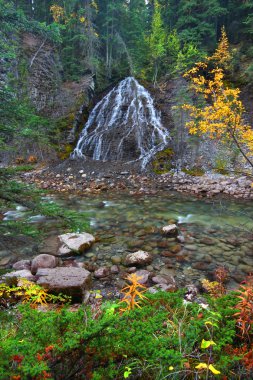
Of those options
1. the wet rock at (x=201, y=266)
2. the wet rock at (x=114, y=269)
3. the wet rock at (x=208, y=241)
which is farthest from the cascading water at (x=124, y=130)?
the wet rock at (x=114, y=269)

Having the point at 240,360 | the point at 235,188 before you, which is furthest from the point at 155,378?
the point at 235,188

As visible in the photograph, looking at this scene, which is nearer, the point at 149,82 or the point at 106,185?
the point at 106,185

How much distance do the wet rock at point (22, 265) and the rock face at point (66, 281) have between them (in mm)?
829

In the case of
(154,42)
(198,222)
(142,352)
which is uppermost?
(154,42)

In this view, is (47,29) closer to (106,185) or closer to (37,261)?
(37,261)

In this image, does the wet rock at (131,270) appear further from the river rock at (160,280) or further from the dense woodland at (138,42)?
the dense woodland at (138,42)

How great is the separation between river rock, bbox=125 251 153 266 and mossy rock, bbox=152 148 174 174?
10685mm

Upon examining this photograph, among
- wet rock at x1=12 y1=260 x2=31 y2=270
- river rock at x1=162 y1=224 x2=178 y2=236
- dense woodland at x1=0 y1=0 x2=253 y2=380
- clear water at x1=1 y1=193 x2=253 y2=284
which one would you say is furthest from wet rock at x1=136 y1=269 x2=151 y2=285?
wet rock at x1=12 y1=260 x2=31 y2=270

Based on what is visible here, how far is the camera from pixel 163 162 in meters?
17.2

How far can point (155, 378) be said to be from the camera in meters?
1.60

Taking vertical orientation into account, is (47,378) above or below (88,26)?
below

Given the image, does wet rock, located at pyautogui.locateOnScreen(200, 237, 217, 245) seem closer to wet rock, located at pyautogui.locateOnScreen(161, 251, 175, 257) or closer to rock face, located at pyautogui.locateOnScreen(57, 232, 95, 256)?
wet rock, located at pyautogui.locateOnScreen(161, 251, 175, 257)

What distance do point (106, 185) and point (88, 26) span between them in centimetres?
1949

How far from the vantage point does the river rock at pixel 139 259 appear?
6.18m
